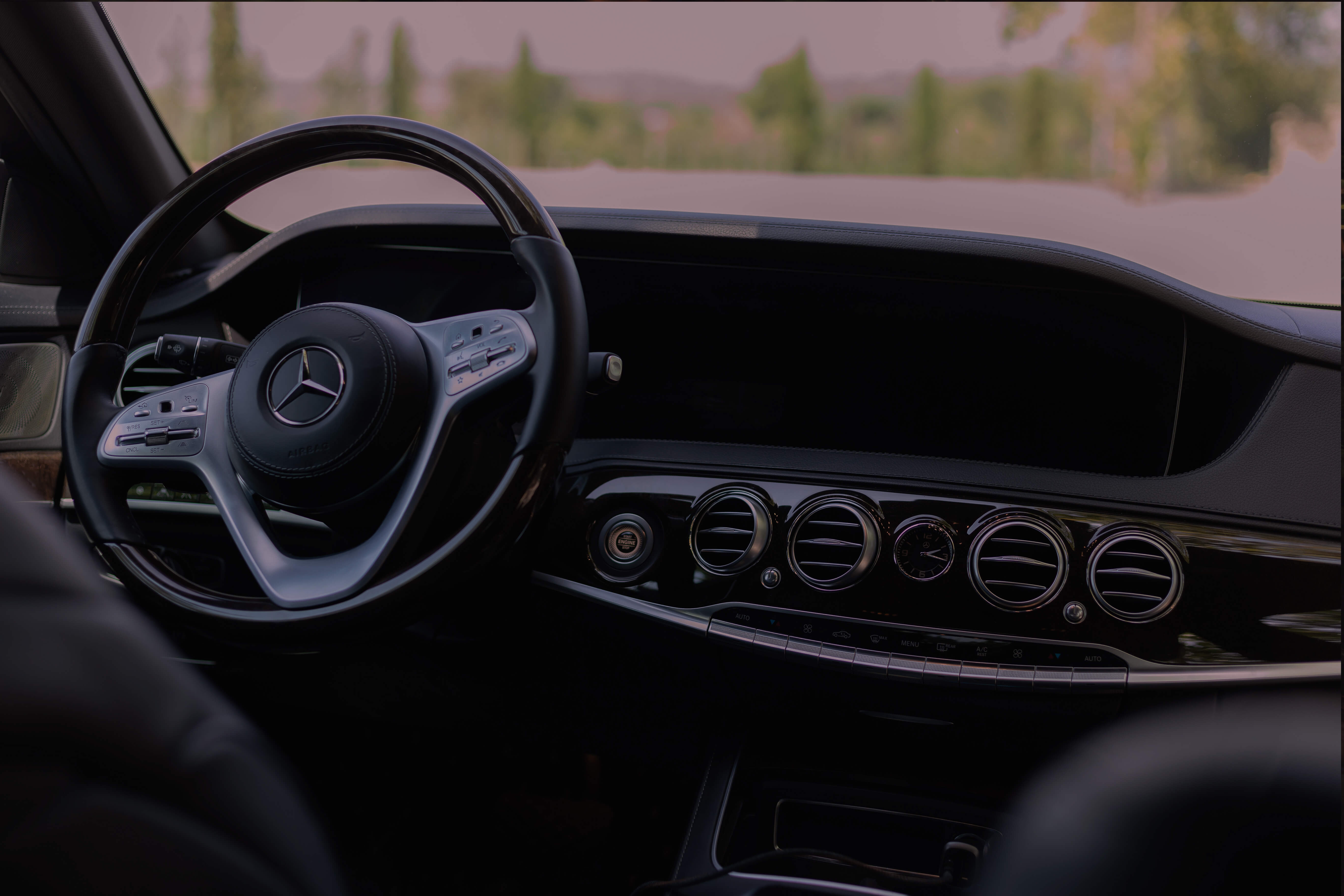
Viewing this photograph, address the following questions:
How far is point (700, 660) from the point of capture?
1.56 meters

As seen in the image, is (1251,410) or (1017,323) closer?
(1251,410)

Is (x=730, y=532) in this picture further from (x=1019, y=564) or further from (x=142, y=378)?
(x=142, y=378)

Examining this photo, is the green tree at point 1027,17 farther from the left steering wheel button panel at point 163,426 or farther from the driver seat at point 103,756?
the driver seat at point 103,756

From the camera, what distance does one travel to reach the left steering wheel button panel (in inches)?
51.4

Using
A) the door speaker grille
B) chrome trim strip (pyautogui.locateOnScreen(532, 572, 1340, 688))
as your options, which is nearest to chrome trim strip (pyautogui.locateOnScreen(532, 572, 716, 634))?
chrome trim strip (pyautogui.locateOnScreen(532, 572, 1340, 688))

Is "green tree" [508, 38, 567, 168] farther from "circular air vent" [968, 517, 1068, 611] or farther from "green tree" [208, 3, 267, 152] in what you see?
"circular air vent" [968, 517, 1068, 611]

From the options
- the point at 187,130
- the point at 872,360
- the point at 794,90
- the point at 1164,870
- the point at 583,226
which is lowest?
the point at 1164,870

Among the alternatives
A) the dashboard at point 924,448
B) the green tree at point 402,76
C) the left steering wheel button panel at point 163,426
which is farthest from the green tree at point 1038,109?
the left steering wheel button panel at point 163,426

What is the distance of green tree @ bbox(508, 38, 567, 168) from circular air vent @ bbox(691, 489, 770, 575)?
539 centimetres

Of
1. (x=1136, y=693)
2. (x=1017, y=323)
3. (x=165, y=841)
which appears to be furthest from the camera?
(x=1017, y=323)

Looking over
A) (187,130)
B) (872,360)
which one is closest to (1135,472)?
(872,360)

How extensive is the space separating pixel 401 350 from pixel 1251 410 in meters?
1.23

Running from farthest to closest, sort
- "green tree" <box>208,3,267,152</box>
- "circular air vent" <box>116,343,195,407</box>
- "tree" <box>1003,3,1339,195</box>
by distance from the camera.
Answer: "tree" <box>1003,3,1339,195</box> < "circular air vent" <box>116,343,195,407</box> < "green tree" <box>208,3,267,152</box>

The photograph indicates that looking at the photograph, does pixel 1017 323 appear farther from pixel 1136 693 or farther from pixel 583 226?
pixel 583 226
